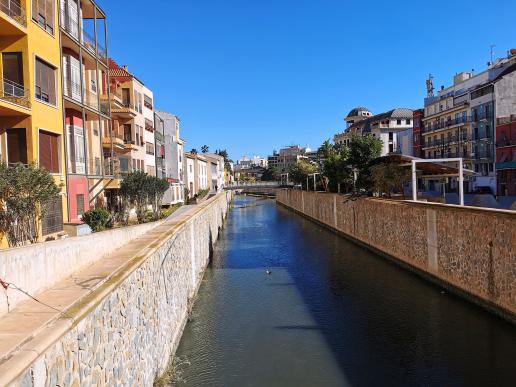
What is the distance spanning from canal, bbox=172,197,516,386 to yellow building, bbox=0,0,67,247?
854 centimetres

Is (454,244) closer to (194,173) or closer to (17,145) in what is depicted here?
(17,145)

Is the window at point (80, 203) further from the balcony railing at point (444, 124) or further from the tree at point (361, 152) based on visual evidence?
the balcony railing at point (444, 124)

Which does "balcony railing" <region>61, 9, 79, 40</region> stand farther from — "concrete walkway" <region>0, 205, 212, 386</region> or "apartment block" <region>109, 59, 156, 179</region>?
"concrete walkway" <region>0, 205, 212, 386</region>

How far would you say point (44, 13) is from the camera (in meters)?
18.8

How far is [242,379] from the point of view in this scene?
38.2ft

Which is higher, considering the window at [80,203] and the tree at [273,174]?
the tree at [273,174]

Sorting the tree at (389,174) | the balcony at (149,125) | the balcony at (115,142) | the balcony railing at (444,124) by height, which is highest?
the balcony railing at (444,124)

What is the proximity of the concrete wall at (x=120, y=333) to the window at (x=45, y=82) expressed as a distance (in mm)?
8328

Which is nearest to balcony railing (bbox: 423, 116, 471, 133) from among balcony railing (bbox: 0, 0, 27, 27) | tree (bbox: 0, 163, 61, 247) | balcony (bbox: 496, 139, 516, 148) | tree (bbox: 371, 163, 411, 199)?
balcony (bbox: 496, 139, 516, 148)

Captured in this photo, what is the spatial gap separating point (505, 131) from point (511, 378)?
140 ft

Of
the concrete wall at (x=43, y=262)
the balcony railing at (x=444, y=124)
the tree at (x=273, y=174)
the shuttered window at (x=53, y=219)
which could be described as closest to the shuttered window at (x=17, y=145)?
the shuttered window at (x=53, y=219)

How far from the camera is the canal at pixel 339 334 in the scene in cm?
1176

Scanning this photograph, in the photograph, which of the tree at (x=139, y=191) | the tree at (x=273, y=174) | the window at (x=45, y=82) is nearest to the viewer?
the window at (x=45, y=82)

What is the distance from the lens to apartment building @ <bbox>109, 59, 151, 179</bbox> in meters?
32.4
